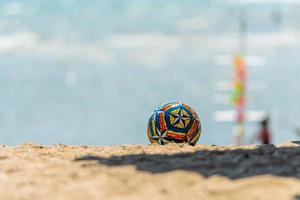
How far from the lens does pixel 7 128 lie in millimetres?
198250

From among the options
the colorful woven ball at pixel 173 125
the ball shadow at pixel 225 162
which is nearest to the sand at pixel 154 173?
the ball shadow at pixel 225 162

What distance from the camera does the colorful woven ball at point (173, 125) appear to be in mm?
14312

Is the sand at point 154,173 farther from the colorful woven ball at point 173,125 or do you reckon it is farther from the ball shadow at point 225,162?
the colorful woven ball at point 173,125

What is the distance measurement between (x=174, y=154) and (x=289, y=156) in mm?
1523

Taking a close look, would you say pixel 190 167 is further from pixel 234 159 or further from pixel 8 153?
pixel 8 153

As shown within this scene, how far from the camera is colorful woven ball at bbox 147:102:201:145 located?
14312 mm

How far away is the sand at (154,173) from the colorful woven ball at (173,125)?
Result: 1.28 meters

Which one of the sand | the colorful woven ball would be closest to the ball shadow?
the sand

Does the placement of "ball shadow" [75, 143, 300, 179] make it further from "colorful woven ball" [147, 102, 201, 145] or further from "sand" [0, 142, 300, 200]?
"colorful woven ball" [147, 102, 201, 145]

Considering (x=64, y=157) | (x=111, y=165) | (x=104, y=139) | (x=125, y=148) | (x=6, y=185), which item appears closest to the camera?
(x=6, y=185)

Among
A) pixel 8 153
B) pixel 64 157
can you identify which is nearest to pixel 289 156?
pixel 64 157

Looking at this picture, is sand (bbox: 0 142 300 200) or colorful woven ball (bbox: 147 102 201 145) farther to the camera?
colorful woven ball (bbox: 147 102 201 145)

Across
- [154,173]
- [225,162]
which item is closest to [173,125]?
[225,162]

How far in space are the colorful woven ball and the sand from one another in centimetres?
128
